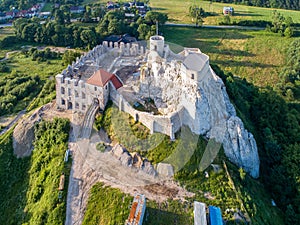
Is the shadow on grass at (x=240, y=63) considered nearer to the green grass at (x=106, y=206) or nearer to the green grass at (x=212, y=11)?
the green grass at (x=212, y=11)

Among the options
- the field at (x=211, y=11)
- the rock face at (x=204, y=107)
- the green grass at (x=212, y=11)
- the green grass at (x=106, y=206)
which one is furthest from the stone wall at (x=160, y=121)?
the green grass at (x=212, y=11)

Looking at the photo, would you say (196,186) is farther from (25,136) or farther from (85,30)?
(85,30)

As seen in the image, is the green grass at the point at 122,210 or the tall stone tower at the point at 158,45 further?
the tall stone tower at the point at 158,45

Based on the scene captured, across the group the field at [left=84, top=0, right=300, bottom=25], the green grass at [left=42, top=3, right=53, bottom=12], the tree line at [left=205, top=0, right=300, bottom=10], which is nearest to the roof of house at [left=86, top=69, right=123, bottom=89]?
the field at [left=84, top=0, right=300, bottom=25]

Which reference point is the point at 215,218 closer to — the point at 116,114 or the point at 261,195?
the point at 261,195

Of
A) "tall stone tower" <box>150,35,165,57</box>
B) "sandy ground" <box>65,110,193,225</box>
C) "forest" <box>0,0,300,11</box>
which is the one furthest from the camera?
"forest" <box>0,0,300,11</box>

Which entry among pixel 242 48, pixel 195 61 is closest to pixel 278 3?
pixel 242 48

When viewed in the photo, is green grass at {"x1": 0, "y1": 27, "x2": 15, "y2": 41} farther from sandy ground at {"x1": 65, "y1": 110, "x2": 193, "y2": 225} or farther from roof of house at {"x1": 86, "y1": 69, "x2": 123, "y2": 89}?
sandy ground at {"x1": 65, "y1": 110, "x2": 193, "y2": 225}
